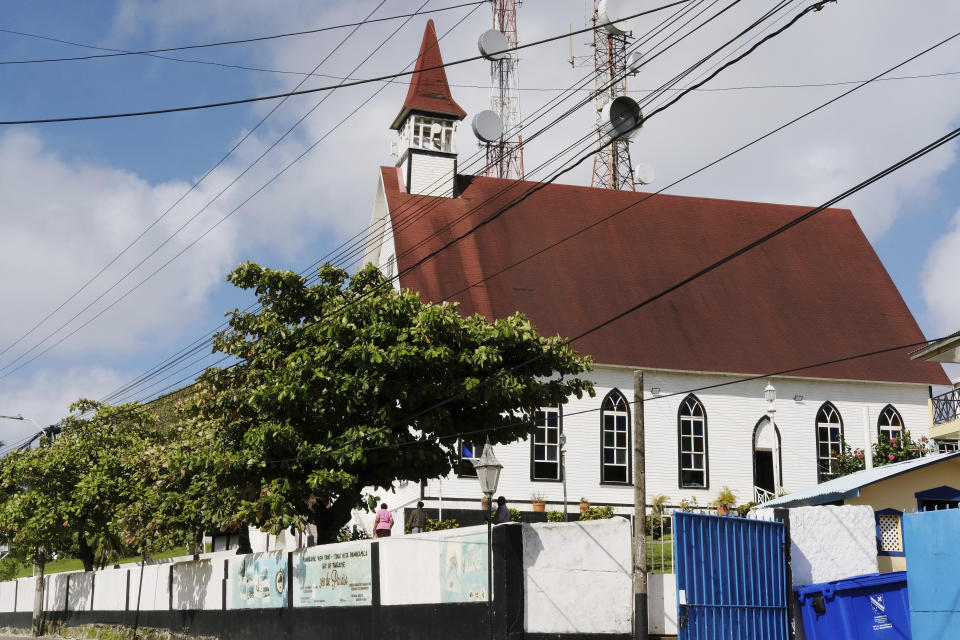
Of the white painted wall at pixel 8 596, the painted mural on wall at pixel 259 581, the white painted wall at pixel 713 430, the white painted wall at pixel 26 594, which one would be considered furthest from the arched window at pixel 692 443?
the white painted wall at pixel 8 596

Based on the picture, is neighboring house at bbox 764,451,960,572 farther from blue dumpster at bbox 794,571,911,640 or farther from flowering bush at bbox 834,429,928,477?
flowering bush at bbox 834,429,928,477

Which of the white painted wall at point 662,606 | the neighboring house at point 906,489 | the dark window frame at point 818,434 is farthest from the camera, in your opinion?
the dark window frame at point 818,434

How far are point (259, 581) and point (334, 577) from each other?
3.12m

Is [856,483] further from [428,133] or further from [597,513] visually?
[428,133]

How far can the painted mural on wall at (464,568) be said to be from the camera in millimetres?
15445

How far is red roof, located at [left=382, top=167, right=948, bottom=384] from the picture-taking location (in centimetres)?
3384

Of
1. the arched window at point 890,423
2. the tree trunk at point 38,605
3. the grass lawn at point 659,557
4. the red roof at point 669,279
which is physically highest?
the red roof at point 669,279

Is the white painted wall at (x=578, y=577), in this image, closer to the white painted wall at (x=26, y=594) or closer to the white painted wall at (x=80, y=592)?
the white painted wall at (x=80, y=592)

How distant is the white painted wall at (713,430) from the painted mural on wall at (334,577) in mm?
11887

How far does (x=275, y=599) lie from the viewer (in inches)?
816

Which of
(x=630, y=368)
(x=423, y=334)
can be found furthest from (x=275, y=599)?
(x=630, y=368)

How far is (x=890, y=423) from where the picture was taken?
35312 millimetres

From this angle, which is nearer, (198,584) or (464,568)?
(464,568)

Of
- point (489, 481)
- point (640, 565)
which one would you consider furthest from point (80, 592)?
point (640, 565)
